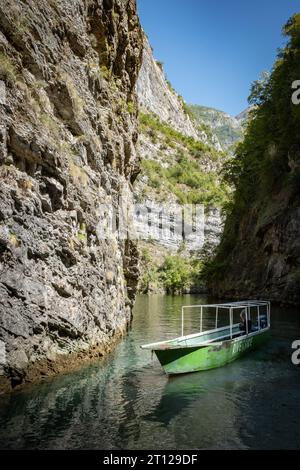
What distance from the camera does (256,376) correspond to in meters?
16.2

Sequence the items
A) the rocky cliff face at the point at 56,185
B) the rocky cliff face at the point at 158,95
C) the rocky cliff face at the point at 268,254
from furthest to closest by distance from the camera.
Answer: the rocky cliff face at the point at 158,95, the rocky cliff face at the point at 268,254, the rocky cliff face at the point at 56,185

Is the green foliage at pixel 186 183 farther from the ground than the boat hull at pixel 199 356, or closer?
farther from the ground

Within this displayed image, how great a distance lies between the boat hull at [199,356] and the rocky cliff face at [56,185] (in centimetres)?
358

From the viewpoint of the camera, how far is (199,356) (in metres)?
16.4

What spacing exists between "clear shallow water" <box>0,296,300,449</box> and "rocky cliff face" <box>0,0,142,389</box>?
130cm

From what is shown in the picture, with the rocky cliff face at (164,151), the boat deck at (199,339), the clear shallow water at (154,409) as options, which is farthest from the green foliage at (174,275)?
the clear shallow water at (154,409)

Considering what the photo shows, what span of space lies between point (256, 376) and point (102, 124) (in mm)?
15407

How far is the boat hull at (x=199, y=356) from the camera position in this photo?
51.0ft

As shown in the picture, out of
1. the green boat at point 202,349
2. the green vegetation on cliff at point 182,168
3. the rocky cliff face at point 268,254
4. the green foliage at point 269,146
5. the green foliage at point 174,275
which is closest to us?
the green boat at point 202,349

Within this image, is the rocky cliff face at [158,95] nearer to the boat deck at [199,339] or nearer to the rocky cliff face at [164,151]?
the rocky cliff face at [164,151]

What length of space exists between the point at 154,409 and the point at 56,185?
367 inches

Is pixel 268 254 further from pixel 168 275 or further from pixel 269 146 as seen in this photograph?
pixel 168 275

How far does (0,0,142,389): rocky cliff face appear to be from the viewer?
13031 mm

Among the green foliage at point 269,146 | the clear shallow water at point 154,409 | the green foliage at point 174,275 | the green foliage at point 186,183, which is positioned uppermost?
the green foliage at point 186,183
